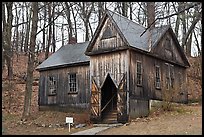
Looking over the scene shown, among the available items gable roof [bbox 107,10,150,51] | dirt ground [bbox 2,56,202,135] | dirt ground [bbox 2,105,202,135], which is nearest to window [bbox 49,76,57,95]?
dirt ground [bbox 2,56,202,135]

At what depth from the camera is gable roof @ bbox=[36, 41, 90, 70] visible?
26794mm

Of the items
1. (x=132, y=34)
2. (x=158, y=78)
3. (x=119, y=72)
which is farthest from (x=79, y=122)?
(x=132, y=34)

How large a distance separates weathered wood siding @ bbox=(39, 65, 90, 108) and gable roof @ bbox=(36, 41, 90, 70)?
0.45 metres

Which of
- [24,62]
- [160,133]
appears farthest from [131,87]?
[24,62]

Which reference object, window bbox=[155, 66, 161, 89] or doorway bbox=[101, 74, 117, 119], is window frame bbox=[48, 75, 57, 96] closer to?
doorway bbox=[101, 74, 117, 119]

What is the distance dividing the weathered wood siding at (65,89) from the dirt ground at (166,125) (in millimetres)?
6009

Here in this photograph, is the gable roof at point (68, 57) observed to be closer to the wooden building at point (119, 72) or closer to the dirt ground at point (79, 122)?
the wooden building at point (119, 72)

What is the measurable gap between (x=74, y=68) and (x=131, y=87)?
21.7 feet

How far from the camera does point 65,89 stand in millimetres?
27031

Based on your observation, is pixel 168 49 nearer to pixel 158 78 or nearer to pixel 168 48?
pixel 168 48

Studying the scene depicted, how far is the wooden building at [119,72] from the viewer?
70.3 ft

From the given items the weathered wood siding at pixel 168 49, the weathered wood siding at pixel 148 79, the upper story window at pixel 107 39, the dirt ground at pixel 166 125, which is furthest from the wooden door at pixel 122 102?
the weathered wood siding at pixel 168 49

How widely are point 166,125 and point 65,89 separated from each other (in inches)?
434

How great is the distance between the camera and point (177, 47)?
2709 centimetres
